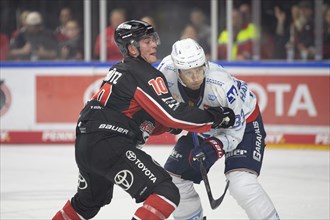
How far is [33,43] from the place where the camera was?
396 inches

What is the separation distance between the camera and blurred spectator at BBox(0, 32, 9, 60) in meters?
10.1

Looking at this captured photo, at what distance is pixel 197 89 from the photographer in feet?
15.4

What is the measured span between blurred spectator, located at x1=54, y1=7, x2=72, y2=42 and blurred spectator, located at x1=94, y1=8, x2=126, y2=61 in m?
0.38

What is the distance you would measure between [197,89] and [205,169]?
0.41 meters

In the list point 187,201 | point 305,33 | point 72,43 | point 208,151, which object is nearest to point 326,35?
point 305,33

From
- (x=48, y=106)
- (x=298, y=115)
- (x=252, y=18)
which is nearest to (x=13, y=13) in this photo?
(x=48, y=106)

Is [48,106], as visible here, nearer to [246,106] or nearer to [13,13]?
[13,13]

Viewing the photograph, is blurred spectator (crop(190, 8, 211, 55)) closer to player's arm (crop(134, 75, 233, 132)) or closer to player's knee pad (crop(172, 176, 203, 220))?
player's knee pad (crop(172, 176, 203, 220))

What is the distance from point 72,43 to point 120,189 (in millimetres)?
3521

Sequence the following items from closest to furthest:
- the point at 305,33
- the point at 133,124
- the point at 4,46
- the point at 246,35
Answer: the point at 133,124
the point at 305,33
the point at 246,35
the point at 4,46

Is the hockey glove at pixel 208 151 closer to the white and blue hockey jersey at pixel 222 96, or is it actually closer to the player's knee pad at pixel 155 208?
the white and blue hockey jersey at pixel 222 96

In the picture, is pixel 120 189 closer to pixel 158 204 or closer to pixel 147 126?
pixel 147 126

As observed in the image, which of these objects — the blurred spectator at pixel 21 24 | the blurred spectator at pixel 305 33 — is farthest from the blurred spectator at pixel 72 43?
the blurred spectator at pixel 305 33

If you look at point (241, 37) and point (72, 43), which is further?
point (72, 43)
